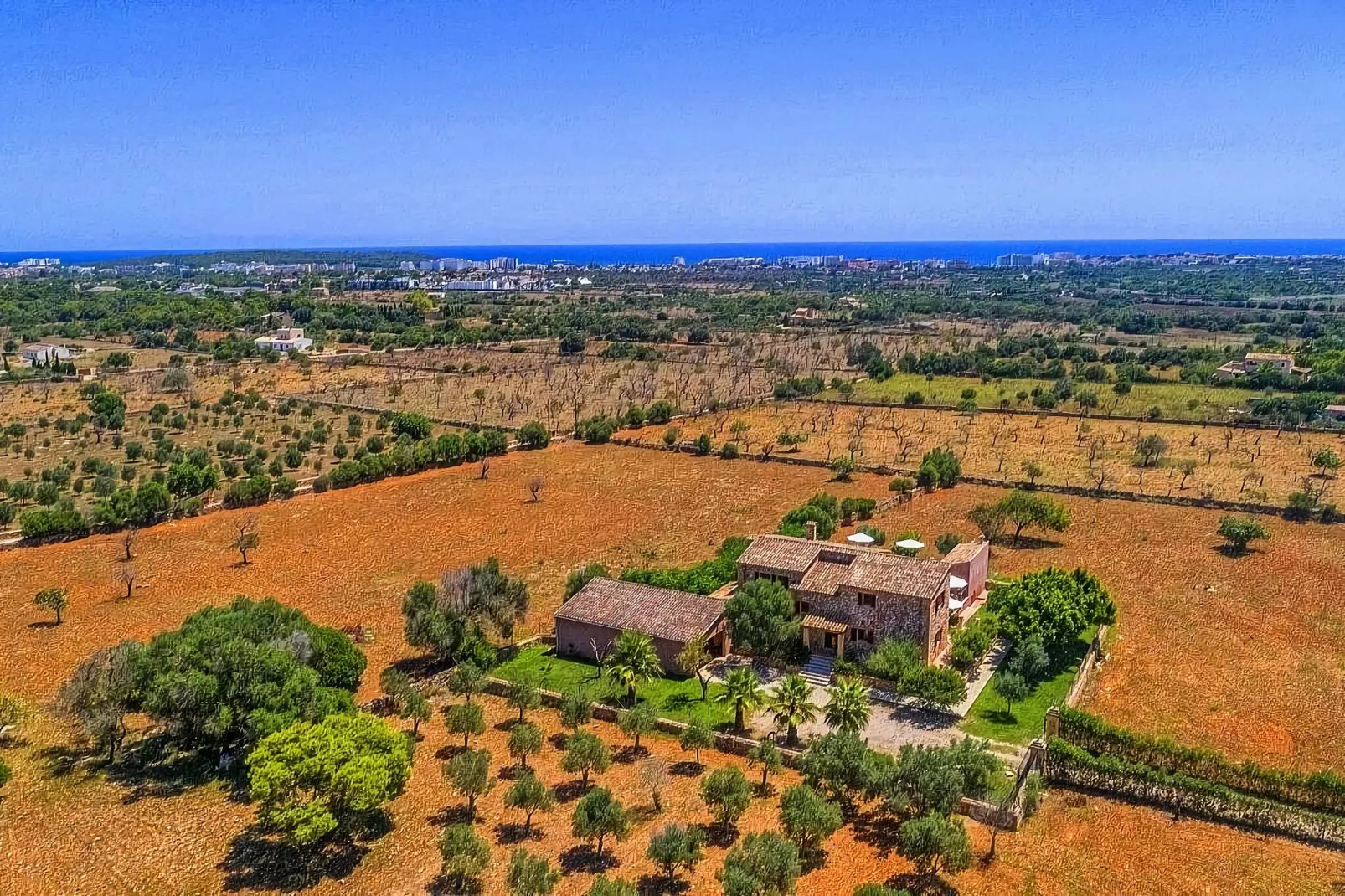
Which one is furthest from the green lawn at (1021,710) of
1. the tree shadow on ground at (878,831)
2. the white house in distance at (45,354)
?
the white house in distance at (45,354)

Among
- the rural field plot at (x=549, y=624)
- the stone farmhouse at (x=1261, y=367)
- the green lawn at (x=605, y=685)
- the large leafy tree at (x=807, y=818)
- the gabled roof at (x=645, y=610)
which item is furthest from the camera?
the stone farmhouse at (x=1261, y=367)

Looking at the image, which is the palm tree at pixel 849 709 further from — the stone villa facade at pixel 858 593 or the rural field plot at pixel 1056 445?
the rural field plot at pixel 1056 445

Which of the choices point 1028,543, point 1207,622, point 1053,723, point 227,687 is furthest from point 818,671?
point 1028,543

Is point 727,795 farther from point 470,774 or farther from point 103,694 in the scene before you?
point 103,694

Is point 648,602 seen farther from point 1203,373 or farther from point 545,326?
point 545,326

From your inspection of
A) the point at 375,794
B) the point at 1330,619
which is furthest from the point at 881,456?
the point at 375,794

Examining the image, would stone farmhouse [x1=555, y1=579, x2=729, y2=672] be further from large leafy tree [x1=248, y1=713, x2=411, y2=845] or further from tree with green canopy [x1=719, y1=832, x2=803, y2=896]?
tree with green canopy [x1=719, y1=832, x2=803, y2=896]
